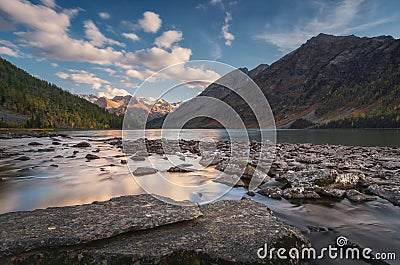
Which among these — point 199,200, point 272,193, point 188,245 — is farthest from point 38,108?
point 188,245

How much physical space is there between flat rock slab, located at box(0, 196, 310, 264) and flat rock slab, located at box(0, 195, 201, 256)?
130 millimetres

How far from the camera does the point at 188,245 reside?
4723 millimetres

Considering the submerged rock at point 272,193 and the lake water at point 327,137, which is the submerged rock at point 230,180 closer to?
the submerged rock at point 272,193

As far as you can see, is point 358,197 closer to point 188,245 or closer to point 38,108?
point 188,245

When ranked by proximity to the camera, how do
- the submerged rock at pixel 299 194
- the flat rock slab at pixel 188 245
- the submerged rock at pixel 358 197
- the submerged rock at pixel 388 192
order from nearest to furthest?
the flat rock slab at pixel 188 245, the submerged rock at pixel 388 192, the submerged rock at pixel 358 197, the submerged rock at pixel 299 194

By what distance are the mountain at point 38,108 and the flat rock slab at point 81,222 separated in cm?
12774

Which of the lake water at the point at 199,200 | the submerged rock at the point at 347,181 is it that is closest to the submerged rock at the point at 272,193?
the lake water at the point at 199,200

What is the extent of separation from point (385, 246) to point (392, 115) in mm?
163824

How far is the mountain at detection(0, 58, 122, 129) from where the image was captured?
125m

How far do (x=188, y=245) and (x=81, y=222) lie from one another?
8.72 feet

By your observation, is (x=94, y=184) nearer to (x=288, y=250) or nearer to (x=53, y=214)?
(x=53, y=214)

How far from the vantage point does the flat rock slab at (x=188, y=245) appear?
4.32 m

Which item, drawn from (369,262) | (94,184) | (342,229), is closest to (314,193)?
(342,229)

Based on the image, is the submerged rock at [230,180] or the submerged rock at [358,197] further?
the submerged rock at [230,180]
